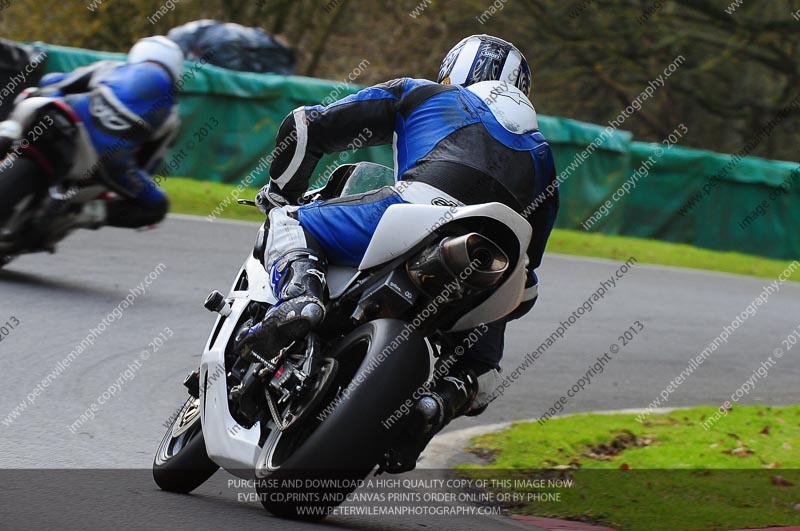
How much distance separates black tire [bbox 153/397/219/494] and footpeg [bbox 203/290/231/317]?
16.1 inches

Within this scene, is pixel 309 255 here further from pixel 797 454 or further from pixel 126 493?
pixel 797 454

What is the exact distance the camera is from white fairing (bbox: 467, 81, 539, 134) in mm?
4406

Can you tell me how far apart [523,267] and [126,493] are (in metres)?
1.58

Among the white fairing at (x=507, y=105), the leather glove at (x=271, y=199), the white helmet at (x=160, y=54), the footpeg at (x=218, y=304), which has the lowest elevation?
the white helmet at (x=160, y=54)

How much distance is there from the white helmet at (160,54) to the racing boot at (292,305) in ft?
15.3

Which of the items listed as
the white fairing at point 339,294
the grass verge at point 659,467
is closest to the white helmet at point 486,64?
the white fairing at point 339,294

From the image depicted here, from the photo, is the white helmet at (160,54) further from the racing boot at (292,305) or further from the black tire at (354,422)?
the black tire at (354,422)

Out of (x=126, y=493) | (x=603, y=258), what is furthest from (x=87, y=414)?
(x=603, y=258)

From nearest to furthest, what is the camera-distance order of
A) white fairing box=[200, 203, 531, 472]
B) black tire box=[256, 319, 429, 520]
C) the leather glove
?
black tire box=[256, 319, 429, 520] < white fairing box=[200, 203, 531, 472] < the leather glove

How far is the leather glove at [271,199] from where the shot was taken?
4.68 metres

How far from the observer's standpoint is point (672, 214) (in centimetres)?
1911

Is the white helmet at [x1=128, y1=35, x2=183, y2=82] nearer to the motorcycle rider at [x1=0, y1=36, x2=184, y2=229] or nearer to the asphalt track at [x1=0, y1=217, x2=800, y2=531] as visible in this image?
the motorcycle rider at [x1=0, y1=36, x2=184, y2=229]

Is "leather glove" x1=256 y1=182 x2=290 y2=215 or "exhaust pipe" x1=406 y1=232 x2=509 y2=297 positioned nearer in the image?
"exhaust pipe" x1=406 y1=232 x2=509 y2=297

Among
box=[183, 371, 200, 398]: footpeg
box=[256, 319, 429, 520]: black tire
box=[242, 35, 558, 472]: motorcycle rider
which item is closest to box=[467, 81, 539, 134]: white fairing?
box=[242, 35, 558, 472]: motorcycle rider
